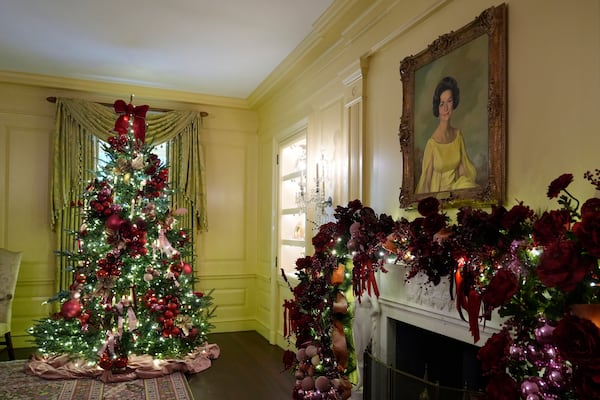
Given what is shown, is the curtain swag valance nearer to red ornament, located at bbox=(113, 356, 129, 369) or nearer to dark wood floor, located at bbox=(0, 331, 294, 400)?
dark wood floor, located at bbox=(0, 331, 294, 400)

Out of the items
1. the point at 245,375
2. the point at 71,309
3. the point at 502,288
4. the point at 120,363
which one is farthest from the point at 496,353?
the point at 71,309

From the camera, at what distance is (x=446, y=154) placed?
2494 millimetres

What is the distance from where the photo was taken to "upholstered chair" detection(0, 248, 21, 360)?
13.9 ft

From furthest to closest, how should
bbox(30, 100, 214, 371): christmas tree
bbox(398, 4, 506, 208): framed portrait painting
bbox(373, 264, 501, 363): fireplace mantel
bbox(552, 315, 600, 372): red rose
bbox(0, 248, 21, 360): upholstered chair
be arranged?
bbox(0, 248, 21, 360): upholstered chair
bbox(30, 100, 214, 371): christmas tree
bbox(373, 264, 501, 363): fireplace mantel
bbox(398, 4, 506, 208): framed portrait painting
bbox(552, 315, 600, 372): red rose

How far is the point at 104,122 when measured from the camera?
207 inches

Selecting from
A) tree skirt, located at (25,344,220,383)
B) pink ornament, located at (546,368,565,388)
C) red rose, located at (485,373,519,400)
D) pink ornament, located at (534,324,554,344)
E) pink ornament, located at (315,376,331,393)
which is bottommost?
tree skirt, located at (25,344,220,383)

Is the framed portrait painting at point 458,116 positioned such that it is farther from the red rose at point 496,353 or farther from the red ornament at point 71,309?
the red ornament at point 71,309

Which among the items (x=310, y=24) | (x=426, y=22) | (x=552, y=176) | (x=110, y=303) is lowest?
(x=110, y=303)

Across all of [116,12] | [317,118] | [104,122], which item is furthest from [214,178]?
[116,12]

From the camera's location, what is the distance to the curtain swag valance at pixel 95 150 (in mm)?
5090

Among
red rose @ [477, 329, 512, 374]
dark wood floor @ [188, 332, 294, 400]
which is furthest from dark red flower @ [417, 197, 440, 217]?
dark wood floor @ [188, 332, 294, 400]

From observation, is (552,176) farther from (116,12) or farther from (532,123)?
(116,12)

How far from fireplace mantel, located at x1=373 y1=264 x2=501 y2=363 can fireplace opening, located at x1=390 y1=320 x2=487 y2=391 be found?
74 millimetres

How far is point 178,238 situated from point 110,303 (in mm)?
842
